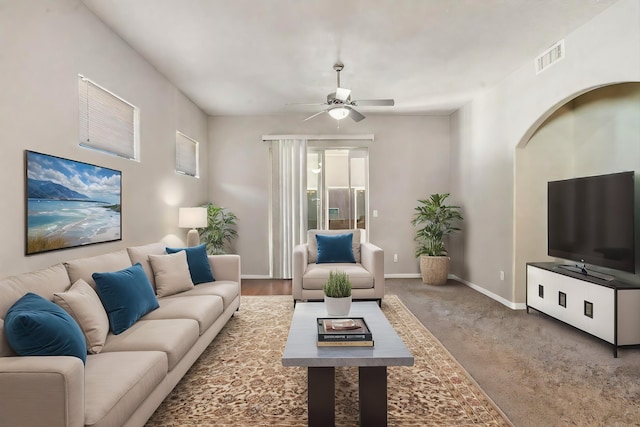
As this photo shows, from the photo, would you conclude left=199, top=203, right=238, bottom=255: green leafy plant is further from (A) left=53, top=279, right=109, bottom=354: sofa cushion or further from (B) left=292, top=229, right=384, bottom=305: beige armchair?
(A) left=53, top=279, right=109, bottom=354: sofa cushion

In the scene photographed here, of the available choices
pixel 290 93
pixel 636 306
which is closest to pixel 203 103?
pixel 290 93

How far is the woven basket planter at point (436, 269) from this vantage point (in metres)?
5.55

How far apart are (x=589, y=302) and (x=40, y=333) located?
3856mm

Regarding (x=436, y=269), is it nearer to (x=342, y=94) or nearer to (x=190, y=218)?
(x=342, y=94)

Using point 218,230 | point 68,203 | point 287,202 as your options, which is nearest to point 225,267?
point 68,203

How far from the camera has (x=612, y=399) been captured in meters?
2.26

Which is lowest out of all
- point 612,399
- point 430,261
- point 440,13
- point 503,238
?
point 612,399

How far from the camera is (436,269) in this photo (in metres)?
5.56

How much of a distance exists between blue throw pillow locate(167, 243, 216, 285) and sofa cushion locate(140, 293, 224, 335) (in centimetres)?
42

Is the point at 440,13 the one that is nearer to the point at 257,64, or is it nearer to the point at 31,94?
the point at 257,64

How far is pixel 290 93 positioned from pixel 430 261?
323 cm

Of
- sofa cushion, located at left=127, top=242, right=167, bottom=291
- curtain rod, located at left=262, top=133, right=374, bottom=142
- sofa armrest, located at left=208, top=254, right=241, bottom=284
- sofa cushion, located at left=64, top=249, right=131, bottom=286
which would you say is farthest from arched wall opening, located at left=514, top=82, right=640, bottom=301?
sofa cushion, located at left=64, top=249, right=131, bottom=286

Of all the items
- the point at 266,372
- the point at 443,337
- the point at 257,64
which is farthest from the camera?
the point at 257,64

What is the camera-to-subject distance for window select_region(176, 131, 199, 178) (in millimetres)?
4965
